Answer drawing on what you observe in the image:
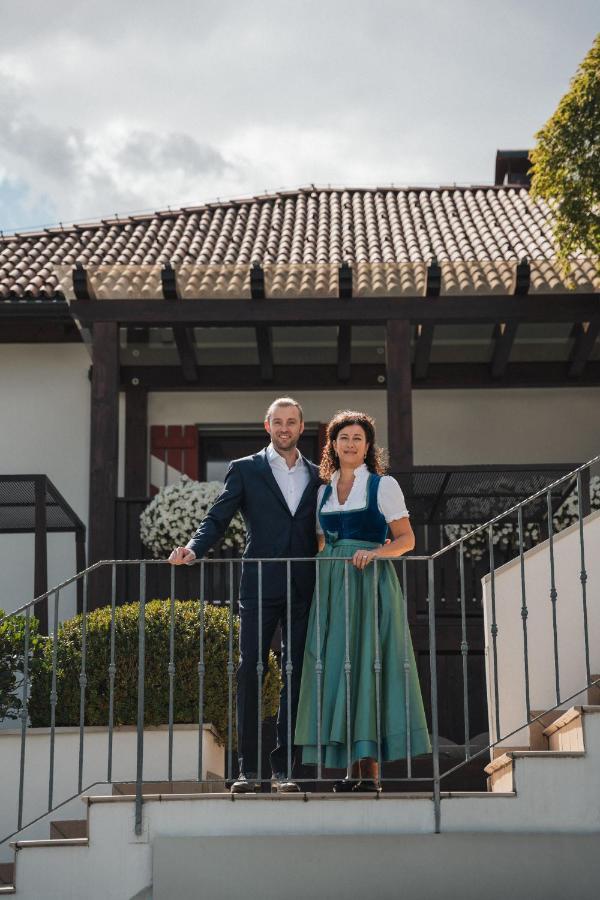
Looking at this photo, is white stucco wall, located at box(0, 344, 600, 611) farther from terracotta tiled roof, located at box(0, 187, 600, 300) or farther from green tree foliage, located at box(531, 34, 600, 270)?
green tree foliage, located at box(531, 34, 600, 270)

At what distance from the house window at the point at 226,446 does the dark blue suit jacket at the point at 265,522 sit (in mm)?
6245

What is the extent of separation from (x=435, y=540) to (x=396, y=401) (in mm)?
1101

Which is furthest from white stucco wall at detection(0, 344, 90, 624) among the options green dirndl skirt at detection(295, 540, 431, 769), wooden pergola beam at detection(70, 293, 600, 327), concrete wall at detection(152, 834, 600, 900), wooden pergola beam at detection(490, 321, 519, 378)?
concrete wall at detection(152, 834, 600, 900)

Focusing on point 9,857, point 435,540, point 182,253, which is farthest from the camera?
point 182,253

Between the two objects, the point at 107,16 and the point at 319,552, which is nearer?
the point at 319,552

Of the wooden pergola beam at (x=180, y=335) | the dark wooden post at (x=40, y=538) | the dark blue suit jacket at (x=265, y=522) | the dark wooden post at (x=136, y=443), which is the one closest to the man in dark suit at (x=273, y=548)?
the dark blue suit jacket at (x=265, y=522)

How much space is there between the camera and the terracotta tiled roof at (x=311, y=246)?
10422 millimetres

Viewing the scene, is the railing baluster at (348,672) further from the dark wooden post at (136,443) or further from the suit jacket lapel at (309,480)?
the dark wooden post at (136,443)

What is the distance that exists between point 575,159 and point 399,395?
2.28 meters

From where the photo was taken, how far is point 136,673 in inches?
285

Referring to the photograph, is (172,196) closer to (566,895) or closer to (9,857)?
(9,857)

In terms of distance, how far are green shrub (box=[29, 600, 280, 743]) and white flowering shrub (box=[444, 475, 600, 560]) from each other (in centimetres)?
323

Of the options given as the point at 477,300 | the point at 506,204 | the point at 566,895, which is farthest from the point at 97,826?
the point at 506,204

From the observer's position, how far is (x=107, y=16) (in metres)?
9.07
